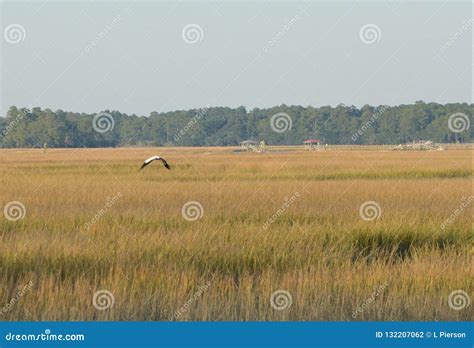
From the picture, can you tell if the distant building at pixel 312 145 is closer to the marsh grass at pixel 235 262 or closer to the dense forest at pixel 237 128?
the dense forest at pixel 237 128

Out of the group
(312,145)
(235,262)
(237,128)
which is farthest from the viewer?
(237,128)

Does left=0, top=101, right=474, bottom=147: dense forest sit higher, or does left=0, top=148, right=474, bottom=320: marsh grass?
left=0, top=101, right=474, bottom=147: dense forest

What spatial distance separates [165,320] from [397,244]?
11.2ft

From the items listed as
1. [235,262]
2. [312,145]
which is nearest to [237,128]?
[312,145]

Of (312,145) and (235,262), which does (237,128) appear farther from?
(235,262)

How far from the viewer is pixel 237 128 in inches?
3270

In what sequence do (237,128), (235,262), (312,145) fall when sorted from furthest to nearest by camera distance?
(237,128) < (312,145) < (235,262)

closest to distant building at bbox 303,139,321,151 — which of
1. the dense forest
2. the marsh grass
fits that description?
the dense forest

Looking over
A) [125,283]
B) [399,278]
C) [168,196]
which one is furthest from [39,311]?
[168,196]

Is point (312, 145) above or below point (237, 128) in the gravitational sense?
below

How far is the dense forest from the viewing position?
79.4 meters

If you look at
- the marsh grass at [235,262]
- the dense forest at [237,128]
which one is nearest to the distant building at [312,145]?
the dense forest at [237,128]

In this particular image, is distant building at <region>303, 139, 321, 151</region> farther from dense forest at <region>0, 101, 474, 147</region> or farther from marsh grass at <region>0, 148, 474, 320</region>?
marsh grass at <region>0, 148, 474, 320</region>

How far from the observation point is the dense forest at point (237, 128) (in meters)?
79.4
